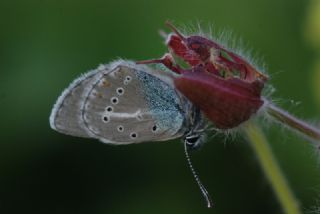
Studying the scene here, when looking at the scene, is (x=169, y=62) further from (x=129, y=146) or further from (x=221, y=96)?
(x=129, y=146)

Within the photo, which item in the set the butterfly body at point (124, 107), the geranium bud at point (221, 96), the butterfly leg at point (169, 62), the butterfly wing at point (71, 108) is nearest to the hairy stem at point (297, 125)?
the geranium bud at point (221, 96)

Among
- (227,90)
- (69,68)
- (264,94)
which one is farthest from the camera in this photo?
(69,68)

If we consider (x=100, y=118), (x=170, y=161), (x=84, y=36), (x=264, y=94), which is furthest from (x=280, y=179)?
(x=84, y=36)

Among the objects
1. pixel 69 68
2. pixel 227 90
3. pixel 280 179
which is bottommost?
pixel 280 179

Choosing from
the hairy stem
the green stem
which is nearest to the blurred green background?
the green stem

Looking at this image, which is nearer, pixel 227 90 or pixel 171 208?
pixel 227 90

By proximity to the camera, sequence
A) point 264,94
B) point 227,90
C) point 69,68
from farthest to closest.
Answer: point 69,68
point 264,94
point 227,90

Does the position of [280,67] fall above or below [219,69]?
above

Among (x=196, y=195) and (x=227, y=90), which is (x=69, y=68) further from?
(x=227, y=90)
